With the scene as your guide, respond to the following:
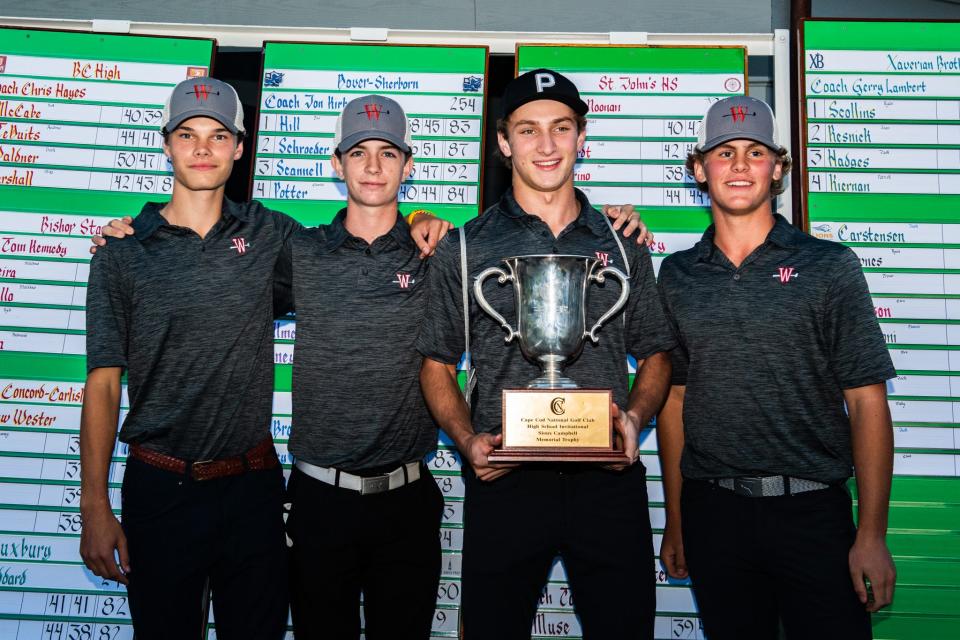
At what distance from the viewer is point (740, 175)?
2.29 m

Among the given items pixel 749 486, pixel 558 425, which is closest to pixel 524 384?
pixel 558 425

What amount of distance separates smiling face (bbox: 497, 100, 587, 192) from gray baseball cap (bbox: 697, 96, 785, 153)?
18.5 inches

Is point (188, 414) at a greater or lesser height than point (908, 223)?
lesser

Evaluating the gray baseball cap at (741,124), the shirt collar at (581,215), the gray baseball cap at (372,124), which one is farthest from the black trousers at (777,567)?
the gray baseball cap at (372,124)

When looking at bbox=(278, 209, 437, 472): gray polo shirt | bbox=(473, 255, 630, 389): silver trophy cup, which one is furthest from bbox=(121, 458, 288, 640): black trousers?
bbox=(473, 255, 630, 389): silver trophy cup

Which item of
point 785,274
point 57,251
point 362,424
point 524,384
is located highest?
point 57,251

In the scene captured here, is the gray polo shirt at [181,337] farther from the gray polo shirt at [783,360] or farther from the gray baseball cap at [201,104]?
the gray polo shirt at [783,360]

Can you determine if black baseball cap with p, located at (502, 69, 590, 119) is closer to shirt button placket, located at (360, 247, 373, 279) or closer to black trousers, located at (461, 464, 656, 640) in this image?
shirt button placket, located at (360, 247, 373, 279)

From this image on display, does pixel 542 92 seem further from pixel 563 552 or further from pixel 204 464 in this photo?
pixel 204 464

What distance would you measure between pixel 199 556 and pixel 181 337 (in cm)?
67

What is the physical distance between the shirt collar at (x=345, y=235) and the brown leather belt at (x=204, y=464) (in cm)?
72

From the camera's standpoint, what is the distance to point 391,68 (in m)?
3.30

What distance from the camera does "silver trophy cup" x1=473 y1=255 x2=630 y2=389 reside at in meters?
1.93

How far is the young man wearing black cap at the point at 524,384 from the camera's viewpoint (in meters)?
1.96
